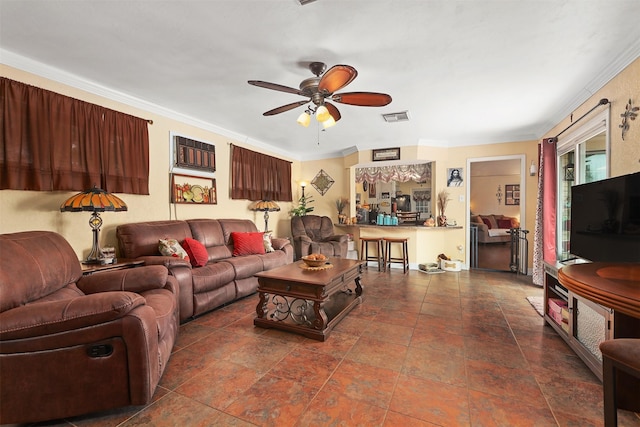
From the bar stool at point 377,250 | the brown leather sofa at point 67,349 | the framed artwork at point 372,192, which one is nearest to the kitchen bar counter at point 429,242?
the bar stool at point 377,250

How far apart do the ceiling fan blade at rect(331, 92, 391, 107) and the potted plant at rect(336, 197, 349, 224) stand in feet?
11.9

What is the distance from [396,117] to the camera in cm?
390

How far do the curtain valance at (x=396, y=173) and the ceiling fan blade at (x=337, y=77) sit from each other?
12.6 feet

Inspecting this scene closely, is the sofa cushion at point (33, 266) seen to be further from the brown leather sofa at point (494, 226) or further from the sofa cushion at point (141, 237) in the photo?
the brown leather sofa at point (494, 226)

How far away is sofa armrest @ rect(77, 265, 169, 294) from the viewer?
212 cm

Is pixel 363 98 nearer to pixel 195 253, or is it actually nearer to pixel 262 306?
pixel 262 306

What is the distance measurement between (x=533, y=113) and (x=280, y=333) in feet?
14.3

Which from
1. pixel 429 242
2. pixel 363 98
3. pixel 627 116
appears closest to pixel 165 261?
pixel 363 98

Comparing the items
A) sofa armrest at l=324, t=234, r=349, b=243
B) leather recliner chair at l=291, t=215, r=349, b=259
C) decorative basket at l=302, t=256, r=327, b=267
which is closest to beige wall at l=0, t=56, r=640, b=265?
leather recliner chair at l=291, t=215, r=349, b=259

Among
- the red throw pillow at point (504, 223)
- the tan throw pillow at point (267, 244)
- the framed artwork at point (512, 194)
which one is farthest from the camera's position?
the framed artwork at point (512, 194)

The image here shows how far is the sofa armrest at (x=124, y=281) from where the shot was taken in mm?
2119

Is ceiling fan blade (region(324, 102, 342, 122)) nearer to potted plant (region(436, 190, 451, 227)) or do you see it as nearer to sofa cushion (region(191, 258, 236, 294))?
sofa cushion (region(191, 258, 236, 294))

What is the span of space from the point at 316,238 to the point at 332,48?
4.01 metres

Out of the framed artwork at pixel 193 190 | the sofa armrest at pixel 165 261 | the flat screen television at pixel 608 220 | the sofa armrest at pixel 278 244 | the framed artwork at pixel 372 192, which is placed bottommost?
the sofa armrest at pixel 278 244
